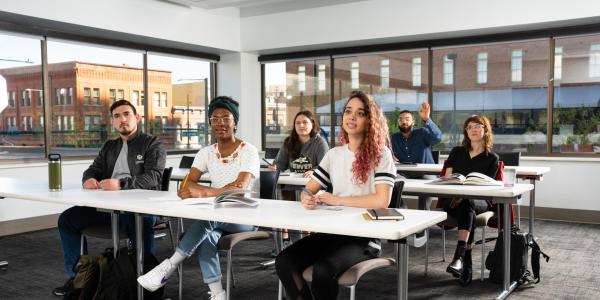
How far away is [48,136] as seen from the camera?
5875 millimetres

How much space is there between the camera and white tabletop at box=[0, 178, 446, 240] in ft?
6.50

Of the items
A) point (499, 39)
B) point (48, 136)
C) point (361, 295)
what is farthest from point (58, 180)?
point (499, 39)

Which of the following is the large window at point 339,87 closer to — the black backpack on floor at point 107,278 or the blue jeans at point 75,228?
the blue jeans at point 75,228

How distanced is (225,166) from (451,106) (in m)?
4.52

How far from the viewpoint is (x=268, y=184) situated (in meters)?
3.16

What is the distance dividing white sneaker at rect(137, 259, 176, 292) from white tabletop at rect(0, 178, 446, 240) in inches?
13.2

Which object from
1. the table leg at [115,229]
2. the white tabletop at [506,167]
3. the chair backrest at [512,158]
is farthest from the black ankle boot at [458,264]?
the table leg at [115,229]

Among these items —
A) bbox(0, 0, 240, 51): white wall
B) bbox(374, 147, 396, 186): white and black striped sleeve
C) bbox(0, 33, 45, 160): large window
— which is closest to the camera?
bbox(374, 147, 396, 186): white and black striped sleeve

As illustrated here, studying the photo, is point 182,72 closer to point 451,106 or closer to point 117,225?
point 451,106

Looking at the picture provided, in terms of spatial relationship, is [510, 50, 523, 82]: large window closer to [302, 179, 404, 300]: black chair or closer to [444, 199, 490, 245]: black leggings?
[444, 199, 490, 245]: black leggings

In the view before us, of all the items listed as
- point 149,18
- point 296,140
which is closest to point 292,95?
point 149,18

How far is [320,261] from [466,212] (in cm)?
168

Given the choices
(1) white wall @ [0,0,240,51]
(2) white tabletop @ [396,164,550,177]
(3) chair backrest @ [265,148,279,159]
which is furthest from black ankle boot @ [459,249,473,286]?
(1) white wall @ [0,0,240,51]

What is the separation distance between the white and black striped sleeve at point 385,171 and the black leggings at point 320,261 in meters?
0.29
